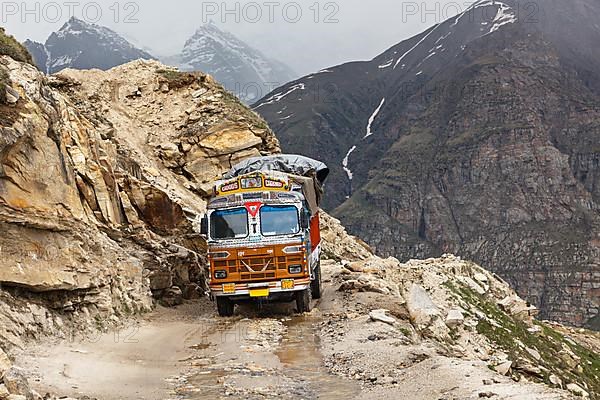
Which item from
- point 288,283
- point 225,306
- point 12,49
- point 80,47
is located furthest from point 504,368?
point 80,47

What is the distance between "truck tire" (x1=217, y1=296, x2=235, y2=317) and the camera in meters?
17.8

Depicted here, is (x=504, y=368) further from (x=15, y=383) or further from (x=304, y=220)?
(x=304, y=220)

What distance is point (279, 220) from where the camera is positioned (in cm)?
1739

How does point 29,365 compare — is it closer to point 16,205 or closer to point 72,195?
point 16,205

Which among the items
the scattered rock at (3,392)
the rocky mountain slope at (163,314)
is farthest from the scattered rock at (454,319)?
the scattered rock at (3,392)

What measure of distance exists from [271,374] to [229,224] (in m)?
6.74

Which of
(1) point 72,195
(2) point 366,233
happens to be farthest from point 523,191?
(1) point 72,195

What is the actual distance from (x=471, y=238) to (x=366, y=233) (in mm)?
29679

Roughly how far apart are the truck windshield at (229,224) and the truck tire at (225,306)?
1815mm

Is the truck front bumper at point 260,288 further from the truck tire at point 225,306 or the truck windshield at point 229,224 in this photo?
the truck windshield at point 229,224

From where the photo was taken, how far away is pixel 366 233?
184 m

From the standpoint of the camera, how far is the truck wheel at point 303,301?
57.6ft

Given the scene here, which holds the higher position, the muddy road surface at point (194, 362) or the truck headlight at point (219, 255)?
the truck headlight at point (219, 255)

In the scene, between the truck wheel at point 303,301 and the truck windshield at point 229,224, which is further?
the truck wheel at point 303,301
